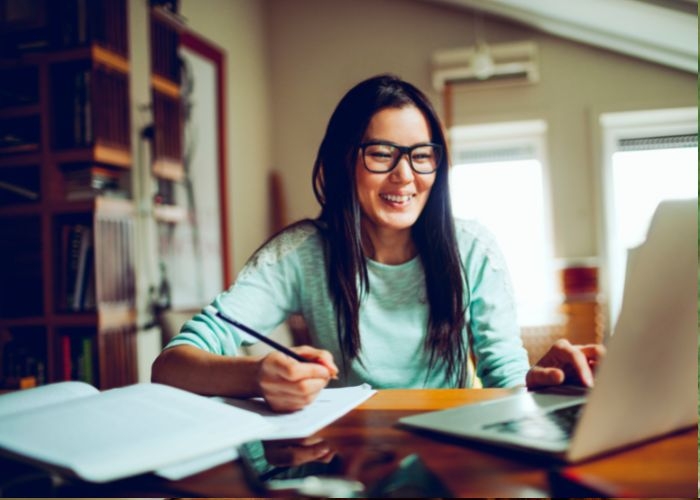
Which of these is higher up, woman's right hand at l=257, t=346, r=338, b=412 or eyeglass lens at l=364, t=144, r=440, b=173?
eyeglass lens at l=364, t=144, r=440, b=173

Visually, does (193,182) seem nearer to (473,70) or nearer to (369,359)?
(473,70)

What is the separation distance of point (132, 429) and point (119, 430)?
11mm

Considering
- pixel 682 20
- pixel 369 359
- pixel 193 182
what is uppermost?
pixel 682 20

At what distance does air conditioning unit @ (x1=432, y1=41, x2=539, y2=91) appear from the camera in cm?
399

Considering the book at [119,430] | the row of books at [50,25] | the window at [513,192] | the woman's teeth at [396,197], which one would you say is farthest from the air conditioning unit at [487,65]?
the book at [119,430]

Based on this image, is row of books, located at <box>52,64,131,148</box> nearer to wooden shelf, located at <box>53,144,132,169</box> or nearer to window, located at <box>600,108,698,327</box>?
wooden shelf, located at <box>53,144,132,169</box>

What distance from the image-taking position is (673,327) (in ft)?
1.73

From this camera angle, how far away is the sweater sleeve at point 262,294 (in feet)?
3.49

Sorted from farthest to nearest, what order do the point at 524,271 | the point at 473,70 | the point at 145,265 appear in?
the point at 524,271 < the point at 473,70 < the point at 145,265

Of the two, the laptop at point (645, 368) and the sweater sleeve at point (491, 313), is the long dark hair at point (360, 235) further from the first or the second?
the laptop at point (645, 368)

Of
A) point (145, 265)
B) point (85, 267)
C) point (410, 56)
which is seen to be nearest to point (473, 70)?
point (410, 56)

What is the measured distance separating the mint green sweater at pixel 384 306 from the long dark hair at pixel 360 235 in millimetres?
24

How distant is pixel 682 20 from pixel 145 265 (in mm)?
2909

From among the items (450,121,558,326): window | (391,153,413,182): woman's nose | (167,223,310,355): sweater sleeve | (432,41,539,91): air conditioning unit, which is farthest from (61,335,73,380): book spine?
(432,41,539,91): air conditioning unit
